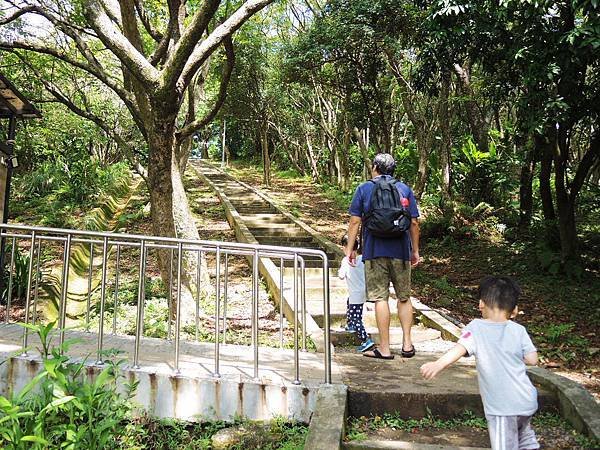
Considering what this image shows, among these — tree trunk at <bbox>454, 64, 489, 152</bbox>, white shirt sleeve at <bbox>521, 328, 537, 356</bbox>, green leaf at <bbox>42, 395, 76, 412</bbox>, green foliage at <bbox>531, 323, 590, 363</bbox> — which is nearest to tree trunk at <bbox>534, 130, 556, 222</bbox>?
tree trunk at <bbox>454, 64, 489, 152</bbox>

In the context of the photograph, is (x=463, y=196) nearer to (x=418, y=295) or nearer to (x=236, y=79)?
(x=418, y=295)

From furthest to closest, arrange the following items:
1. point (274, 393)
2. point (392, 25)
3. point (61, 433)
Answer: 1. point (392, 25)
2. point (274, 393)
3. point (61, 433)

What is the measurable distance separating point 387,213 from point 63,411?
2.98 m

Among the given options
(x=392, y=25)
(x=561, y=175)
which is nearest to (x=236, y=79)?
(x=392, y=25)

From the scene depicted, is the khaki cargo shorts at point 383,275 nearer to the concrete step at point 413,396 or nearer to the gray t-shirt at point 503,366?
the concrete step at point 413,396

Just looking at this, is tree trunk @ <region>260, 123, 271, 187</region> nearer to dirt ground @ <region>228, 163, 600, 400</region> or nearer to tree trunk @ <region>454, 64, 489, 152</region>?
dirt ground @ <region>228, 163, 600, 400</region>

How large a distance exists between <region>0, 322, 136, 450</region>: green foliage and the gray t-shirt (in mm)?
2535

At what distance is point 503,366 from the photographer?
2.81m

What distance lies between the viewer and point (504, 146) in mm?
12672

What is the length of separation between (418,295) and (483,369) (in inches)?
216

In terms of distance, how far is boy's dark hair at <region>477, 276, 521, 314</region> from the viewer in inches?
113

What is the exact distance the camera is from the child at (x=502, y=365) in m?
2.77

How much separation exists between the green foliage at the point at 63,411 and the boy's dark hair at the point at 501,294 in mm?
2702

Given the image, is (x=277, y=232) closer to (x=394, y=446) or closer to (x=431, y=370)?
(x=394, y=446)
